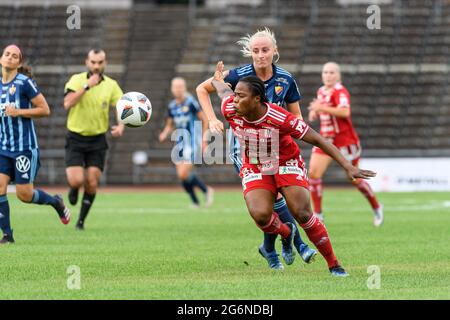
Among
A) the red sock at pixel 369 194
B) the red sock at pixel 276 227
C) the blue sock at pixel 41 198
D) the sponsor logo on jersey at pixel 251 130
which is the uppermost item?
the sponsor logo on jersey at pixel 251 130

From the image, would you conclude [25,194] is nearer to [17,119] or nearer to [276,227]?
[17,119]

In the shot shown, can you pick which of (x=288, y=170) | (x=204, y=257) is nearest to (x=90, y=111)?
(x=204, y=257)

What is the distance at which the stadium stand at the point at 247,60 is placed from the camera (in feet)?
108

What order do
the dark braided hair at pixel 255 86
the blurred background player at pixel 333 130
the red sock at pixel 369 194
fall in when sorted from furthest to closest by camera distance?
the red sock at pixel 369 194 → the blurred background player at pixel 333 130 → the dark braided hair at pixel 255 86

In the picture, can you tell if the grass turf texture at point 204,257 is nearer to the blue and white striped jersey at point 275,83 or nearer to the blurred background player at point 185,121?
the blurred background player at point 185,121

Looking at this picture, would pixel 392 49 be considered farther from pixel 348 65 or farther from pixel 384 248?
pixel 384 248

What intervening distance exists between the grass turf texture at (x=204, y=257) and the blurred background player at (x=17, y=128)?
80 cm

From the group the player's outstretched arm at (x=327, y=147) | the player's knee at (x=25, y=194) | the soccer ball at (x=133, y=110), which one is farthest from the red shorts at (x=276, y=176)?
the player's knee at (x=25, y=194)

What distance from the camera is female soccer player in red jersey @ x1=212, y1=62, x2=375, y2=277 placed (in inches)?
364

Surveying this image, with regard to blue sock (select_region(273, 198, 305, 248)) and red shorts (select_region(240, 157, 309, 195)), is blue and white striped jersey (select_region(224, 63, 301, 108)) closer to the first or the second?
red shorts (select_region(240, 157, 309, 195))

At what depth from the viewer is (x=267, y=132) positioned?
945 centimetres
